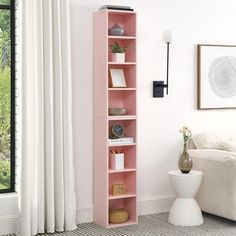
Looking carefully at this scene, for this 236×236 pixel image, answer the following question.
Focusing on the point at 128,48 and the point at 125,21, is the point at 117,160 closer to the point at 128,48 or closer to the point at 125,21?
the point at 128,48

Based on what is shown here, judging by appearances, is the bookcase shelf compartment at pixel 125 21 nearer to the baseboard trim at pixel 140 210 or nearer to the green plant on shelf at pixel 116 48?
the green plant on shelf at pixel 116 48

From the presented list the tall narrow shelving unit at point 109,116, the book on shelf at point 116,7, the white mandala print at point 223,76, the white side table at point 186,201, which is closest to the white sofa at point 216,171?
the white side table at point 186,201

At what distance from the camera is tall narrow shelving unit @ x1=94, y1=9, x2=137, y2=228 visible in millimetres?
5211

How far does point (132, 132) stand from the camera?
542 cm

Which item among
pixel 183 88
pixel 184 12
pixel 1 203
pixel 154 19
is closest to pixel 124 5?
pixel 154 19

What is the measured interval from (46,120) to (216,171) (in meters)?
1.74

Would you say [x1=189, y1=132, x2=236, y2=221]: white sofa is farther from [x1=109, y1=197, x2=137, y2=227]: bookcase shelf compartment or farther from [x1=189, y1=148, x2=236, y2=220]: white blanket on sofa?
[x1=109, y1=197, x2=137, y2=227]: bookcase shelf compartment

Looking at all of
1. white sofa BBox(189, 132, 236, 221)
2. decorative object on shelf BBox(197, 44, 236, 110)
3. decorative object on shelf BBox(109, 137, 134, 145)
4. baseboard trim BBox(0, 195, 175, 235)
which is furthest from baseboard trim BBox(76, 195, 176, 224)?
decorative object on shelf BBox(197, 44, 236, 110)

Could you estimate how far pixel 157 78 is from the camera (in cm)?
579

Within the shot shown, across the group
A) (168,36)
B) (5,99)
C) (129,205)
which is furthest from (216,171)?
(5,99)

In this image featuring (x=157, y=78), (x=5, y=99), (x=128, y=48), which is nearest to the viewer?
(x=5, y=99)

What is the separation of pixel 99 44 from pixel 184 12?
1198 mm

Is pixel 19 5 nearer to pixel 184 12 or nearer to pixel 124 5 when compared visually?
pixel 124 5

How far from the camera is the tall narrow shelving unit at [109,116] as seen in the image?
5.21 m
